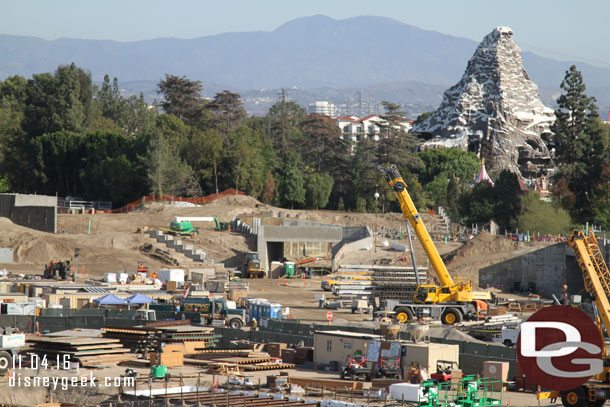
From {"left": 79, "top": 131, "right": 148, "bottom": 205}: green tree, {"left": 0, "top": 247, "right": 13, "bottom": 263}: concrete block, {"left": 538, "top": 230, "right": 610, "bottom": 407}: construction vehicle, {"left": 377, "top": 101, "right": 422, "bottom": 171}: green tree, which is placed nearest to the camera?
{"left": 538, "top": 230, "right": 610, "bottom": 407}: construction vehicle

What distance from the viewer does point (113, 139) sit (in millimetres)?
98688

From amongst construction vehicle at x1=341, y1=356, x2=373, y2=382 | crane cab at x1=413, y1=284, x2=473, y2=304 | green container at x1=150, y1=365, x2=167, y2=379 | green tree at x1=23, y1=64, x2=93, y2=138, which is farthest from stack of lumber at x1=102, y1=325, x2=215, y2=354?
green tree at x1=23, y1=64, x2=93, y2=138

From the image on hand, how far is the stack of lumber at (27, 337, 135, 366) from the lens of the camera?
35.7m

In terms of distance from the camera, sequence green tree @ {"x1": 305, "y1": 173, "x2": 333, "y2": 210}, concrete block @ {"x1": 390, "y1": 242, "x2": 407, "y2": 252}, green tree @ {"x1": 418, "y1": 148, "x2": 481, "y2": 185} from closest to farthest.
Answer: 1. concrete block @ {"x1": 390, "y1": 242, "x2": 407, "y2": 252}
2. green tree @ {"x1": 305, "y1": 173, "x2": 333, "y2": 210}
3. green tree @ {"x1": 418, "y1": 148, "x2": 481, "y2": 185}

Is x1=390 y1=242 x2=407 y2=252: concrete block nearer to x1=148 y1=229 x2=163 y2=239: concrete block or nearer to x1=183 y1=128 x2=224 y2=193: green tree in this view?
x1=148 y1=229 x2=163 y2=239: concrete block

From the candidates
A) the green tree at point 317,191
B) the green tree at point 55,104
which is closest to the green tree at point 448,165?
the green tree at point 317,191

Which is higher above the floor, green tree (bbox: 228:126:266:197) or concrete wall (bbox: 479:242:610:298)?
green tree (bbox: 228:126:266:197)

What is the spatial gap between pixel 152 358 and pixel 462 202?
60.5 meters

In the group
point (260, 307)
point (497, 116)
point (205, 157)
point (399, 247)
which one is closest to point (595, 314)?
point (260, 307)

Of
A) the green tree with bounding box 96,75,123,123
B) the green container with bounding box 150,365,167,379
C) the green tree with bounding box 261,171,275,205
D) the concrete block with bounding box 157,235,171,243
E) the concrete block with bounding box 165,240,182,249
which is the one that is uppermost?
the green tree with bounding box 96,75,123,123

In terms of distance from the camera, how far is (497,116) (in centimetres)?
13950

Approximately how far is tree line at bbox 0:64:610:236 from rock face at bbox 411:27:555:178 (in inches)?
538

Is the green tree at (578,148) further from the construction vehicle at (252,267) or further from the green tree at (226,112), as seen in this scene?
the green tree at (226,112)

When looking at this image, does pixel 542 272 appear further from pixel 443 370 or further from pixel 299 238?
pixel 443 370
